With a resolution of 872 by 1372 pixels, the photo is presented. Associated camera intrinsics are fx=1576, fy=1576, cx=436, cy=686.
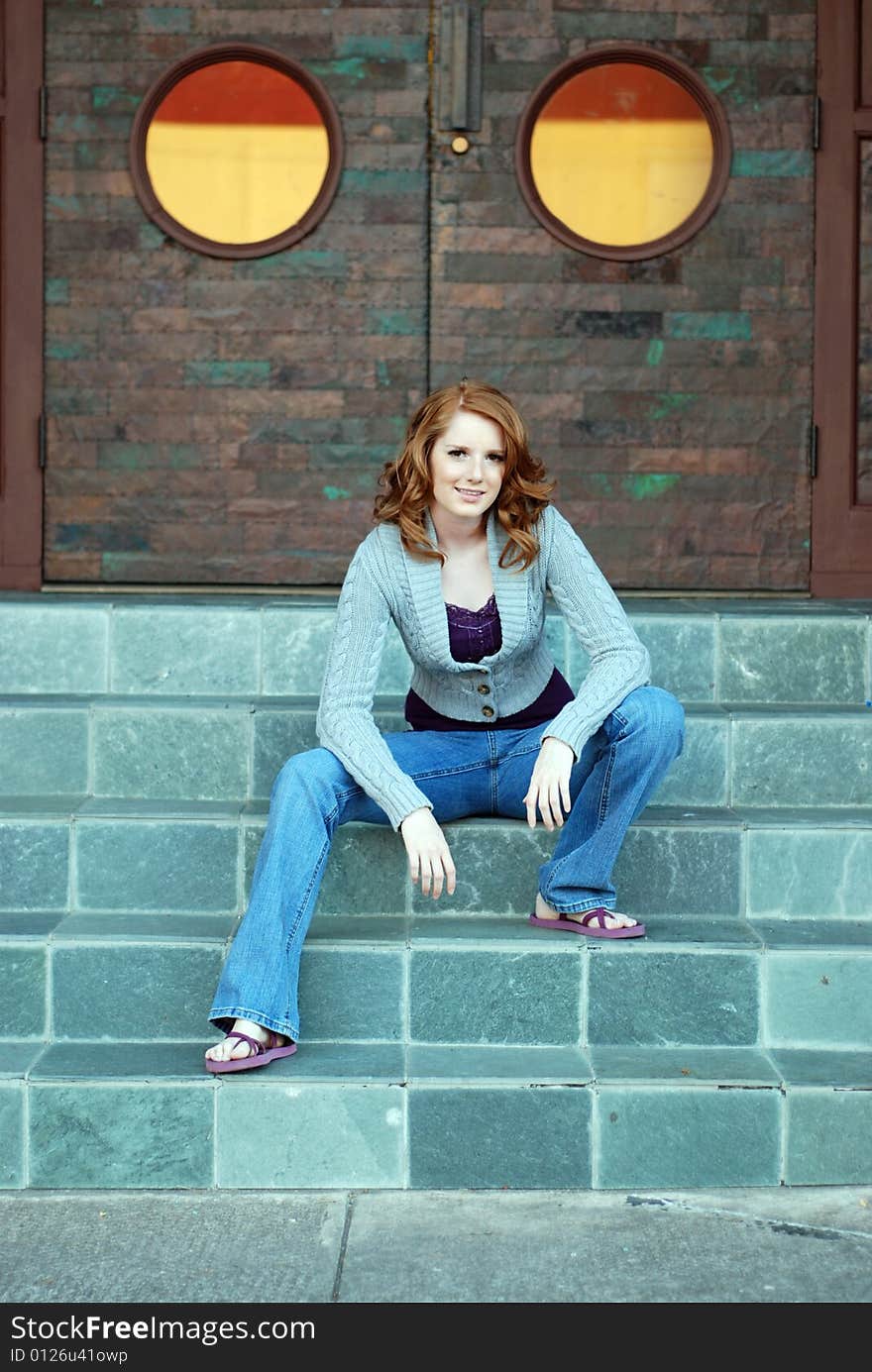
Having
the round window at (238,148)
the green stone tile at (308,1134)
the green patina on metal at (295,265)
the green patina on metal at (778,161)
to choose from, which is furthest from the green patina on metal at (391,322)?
the green stone tile at (308,1134)

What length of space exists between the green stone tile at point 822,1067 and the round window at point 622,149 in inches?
111

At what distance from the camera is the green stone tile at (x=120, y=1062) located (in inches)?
117

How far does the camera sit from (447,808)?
11.2 feet

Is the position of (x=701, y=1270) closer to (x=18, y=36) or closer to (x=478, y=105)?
(x=478, y=105)

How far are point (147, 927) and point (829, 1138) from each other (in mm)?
1447

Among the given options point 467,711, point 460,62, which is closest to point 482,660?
point 467,711

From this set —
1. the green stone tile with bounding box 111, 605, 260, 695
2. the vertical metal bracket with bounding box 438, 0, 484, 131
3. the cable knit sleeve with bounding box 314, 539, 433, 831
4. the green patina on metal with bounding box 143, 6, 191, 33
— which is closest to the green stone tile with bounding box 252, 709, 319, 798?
the green stone tile with bounding box 111, 605, 260, 695

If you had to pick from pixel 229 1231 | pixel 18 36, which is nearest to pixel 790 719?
pixel 229 1231

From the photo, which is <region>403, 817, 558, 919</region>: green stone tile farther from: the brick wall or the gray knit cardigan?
the brick wall

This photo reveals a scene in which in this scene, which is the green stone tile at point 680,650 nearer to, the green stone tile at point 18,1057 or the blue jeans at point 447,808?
the blue jeans at point 447,808

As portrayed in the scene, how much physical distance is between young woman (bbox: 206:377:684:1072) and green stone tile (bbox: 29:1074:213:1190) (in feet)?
0.41

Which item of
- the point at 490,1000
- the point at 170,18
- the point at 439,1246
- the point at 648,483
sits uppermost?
the point at 170,18

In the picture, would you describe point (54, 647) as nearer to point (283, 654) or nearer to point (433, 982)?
point (283, 654)
